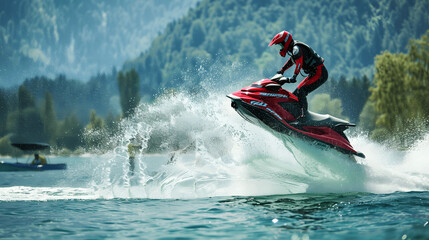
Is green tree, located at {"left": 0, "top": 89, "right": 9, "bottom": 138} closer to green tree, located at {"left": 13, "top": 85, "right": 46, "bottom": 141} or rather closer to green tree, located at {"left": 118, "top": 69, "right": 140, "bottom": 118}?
green tree, located at {"left": 13, "top": 85, "right": 46, "bottom": 141}

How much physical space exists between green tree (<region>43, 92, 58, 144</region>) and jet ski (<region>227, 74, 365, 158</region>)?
264 feet

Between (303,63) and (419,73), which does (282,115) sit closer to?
(303,63)

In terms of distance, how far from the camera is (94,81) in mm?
150500

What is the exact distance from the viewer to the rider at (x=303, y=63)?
8164 mm

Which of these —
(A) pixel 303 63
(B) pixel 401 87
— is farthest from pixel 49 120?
(A) pixel 303 63

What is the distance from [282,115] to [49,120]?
8321 cm

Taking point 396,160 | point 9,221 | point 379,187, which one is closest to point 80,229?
point 9,221

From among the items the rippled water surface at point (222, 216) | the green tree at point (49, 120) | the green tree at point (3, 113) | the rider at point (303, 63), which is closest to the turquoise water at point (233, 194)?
the rippled water surface at point (222, 216)

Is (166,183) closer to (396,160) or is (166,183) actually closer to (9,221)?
(9,221)

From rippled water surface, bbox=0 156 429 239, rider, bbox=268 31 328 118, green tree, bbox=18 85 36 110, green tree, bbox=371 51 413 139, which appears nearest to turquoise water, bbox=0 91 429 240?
rippled water surface, bbox=0 156 429 239

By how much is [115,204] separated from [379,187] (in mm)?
5064

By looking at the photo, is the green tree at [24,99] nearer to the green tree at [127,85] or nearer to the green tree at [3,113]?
the green tree at [3,113]

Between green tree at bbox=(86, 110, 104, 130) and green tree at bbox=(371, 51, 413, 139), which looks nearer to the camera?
green tree at bbox=(371, 51, 413, 139)

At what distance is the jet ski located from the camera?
319 inches
